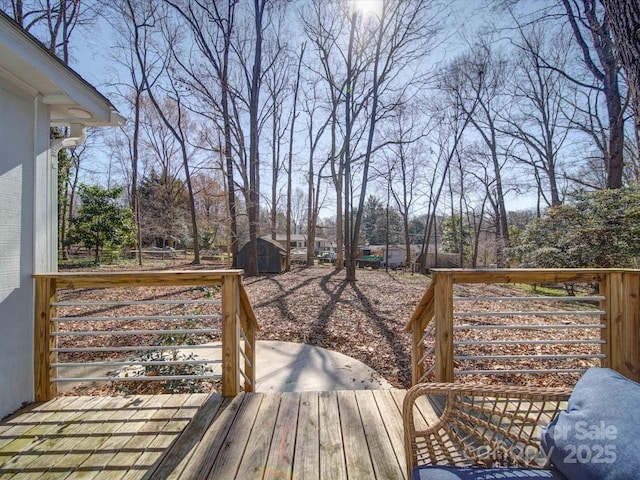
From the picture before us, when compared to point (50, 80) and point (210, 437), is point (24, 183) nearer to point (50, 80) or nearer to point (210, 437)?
point (50, 80)

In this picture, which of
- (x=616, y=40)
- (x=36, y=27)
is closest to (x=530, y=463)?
(x=616, y=40)

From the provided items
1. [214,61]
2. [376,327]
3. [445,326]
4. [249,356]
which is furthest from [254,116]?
[445,326]

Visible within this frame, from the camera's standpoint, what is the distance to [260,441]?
1.83 meters

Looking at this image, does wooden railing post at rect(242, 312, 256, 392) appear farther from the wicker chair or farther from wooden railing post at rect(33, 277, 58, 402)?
the wicker chair

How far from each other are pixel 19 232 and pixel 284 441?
7.81 feet

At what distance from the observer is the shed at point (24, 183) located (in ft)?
6.77

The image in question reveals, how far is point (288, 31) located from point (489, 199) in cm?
1340

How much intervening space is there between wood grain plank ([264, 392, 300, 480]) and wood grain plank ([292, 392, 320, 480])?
29 mm

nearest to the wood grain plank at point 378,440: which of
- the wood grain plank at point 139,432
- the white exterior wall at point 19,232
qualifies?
the wood grain plank at point 139,432

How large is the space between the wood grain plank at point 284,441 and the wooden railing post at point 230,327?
0.46m

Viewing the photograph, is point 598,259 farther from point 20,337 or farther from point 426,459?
point 20,337

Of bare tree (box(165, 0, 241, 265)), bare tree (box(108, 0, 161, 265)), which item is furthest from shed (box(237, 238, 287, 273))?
bare tree (box(108, 0, 161, 265))

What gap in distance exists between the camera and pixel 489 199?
1720cm

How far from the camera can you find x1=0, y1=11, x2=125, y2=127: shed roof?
6.24 ft
